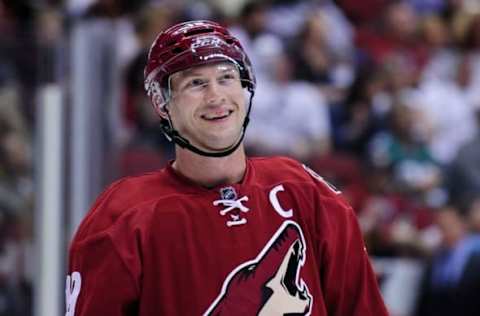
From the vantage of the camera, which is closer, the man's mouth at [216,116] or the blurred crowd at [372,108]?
the man's mouth at [216,116]

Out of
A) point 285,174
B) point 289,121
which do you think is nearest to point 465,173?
point 289,121

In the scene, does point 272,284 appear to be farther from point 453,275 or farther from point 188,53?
point 453,275

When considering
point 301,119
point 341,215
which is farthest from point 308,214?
point 301,119

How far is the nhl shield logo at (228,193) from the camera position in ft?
7.84

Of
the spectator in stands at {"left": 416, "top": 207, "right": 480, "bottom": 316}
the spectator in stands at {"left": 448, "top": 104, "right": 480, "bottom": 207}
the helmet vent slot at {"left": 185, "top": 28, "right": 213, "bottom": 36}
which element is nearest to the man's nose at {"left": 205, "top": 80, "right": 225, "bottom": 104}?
the helmet vent slot at {"left": 185, "top": 28, "right": 213, "bottom": 36}

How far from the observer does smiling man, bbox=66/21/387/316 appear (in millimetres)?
2299

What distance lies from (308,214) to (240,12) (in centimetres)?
412

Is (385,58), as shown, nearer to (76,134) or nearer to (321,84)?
(321,84)

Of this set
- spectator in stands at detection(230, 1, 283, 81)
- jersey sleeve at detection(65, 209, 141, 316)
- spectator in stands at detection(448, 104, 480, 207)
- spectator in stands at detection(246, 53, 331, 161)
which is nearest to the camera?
jersey sleeve at detection(65, 209, 141, 316)

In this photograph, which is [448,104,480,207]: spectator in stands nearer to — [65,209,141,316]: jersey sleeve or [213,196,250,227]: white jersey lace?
[213,196,250,227]: white jersey lace

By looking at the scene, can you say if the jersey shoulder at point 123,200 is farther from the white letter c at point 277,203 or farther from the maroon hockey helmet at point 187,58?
the white letter c at point 277,203

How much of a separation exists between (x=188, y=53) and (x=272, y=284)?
50 centimetres

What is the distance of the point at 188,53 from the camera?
236 cm

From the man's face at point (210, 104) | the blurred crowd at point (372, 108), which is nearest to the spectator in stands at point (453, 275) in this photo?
the blurred crowd at point (372, 108)
